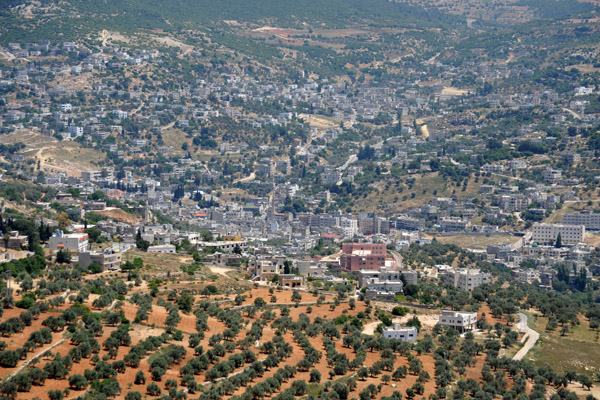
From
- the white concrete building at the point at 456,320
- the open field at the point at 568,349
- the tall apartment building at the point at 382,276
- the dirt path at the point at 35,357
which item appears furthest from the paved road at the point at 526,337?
the dirt path at the point at 35,357

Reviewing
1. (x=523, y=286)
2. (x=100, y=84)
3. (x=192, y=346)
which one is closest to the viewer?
(x=192, y=346)

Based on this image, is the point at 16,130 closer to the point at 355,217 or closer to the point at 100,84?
the point at 100,84

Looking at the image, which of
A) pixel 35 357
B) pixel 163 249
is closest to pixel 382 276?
pixel 163 249

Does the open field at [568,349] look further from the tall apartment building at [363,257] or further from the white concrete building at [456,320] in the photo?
the tall apartment building at [363,257]

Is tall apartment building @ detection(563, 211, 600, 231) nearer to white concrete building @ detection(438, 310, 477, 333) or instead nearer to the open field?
the open field

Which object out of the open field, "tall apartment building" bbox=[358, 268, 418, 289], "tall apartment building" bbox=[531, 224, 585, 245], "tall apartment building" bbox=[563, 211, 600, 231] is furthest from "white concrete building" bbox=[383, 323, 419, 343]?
"tall apartment building" bbox=[563, 211, 600, 231]

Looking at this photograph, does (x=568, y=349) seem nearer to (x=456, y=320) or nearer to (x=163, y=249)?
(x=456, y=320)

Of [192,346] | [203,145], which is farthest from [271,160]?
[192,346]
